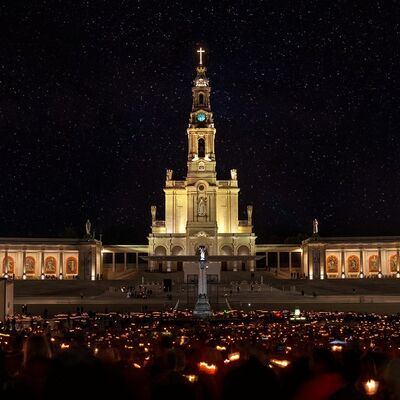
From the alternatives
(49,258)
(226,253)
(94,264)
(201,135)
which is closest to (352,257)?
(226,253)

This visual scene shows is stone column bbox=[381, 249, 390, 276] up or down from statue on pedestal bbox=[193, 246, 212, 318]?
up

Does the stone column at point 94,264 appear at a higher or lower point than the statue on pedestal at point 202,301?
higher

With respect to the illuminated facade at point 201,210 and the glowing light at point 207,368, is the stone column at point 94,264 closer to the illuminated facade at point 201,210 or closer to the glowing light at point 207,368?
the illuminated facade at point 201,210

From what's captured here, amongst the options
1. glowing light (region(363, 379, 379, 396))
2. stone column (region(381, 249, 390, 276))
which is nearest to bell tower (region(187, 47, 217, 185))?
stone column (region(381, 249, 390, 276))

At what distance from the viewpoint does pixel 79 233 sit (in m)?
127

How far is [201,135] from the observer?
3883 inches

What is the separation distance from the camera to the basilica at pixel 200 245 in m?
91.4

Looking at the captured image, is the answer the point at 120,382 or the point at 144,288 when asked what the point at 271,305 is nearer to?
the point at 144,288

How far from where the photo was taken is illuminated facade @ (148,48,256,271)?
9488cm

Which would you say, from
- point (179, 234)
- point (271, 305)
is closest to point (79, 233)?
point (179, 234)

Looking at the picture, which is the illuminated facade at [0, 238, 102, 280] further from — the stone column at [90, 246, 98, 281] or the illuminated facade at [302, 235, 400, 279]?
the illuminated facade at [302, 235, 400, 279]

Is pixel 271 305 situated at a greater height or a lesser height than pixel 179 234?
lesser

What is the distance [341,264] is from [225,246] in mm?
15547

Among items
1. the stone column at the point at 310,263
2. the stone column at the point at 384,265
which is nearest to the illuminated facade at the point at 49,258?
the stone column at the point at 310,263
